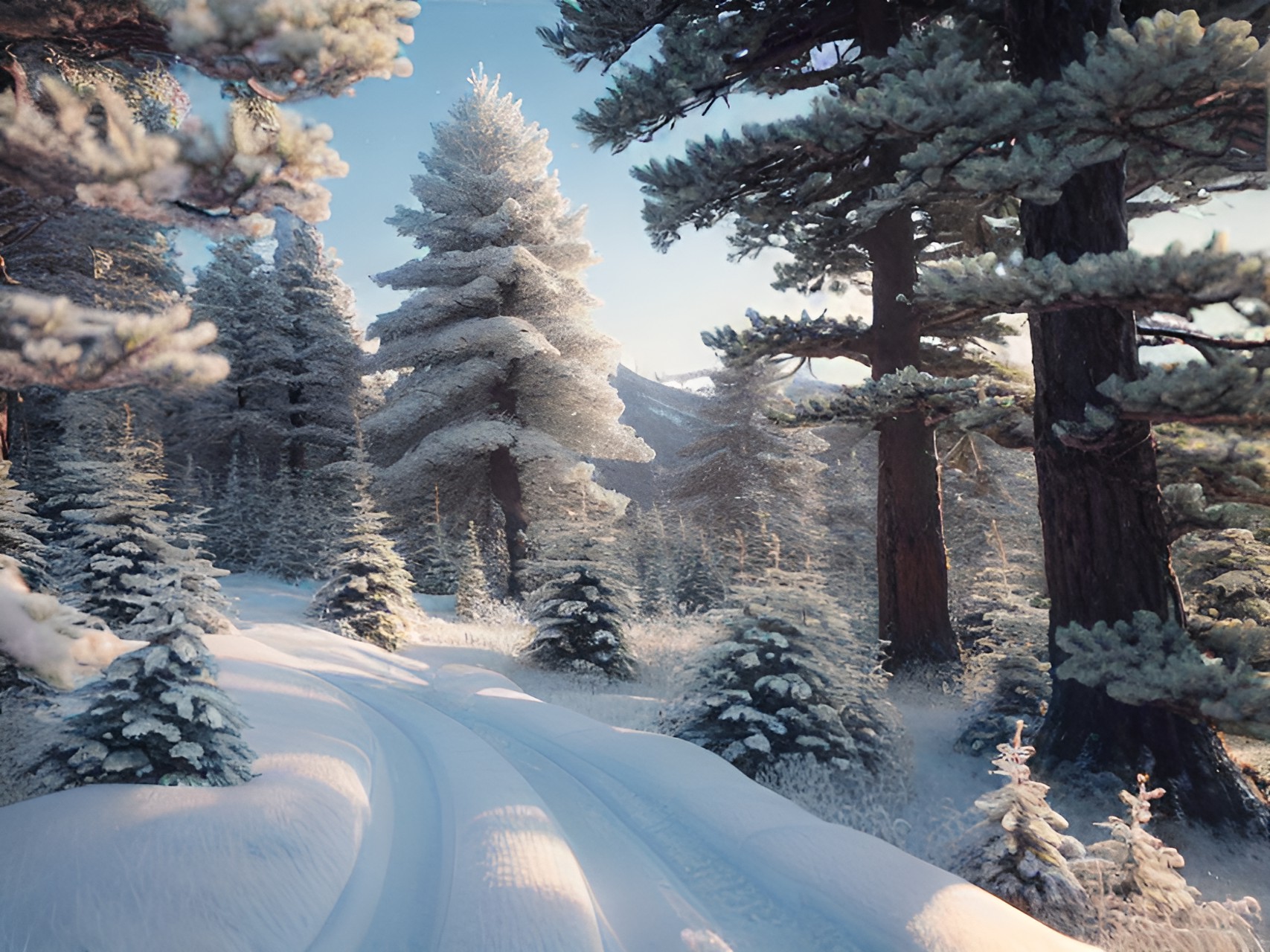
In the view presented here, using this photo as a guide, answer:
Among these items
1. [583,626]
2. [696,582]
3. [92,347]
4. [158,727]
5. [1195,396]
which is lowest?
[158,727]

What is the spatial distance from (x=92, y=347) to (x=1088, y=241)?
6.64 m

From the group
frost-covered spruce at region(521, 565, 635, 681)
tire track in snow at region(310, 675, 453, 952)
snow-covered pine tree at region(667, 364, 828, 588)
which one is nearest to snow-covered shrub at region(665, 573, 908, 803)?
tire track in snow at region(310, 675, 453, 952)

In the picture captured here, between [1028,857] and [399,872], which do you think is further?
[1028,857]

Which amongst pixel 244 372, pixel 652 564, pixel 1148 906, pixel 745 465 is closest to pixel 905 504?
pixel 1148 906

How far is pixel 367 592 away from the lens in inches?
435

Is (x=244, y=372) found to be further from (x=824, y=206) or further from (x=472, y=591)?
(x=824, y=206)

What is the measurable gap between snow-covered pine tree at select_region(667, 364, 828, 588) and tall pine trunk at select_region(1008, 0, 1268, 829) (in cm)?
1751

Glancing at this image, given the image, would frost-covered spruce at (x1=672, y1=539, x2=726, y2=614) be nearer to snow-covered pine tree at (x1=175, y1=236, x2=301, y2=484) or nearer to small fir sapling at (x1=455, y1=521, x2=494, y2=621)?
small fir sapling at (x1=455, y1=521, x2=494, y2=621)

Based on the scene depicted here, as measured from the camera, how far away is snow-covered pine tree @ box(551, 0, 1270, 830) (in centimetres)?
402

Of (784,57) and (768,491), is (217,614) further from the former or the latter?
(768,491)

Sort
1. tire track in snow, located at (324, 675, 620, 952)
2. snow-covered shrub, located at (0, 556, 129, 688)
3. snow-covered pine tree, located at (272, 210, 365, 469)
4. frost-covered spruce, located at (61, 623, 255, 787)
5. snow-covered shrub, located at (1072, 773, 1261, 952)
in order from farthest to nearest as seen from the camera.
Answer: snow-covered pine tree, located at (272, 210, 365, 469)
frost-covered spruce, located at (61, 623, 255, 787)
snow-covered shrub, located at (1072, 773, 1261, 952)
tire track in snow, located at (324, 675, 620, 952)
snow-covered shrub, located at (0, 556, 129, 688)

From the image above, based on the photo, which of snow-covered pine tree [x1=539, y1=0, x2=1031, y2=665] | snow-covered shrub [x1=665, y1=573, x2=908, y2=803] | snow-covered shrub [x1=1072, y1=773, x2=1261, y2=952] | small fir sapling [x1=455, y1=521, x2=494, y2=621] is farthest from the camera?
small fir sapling [x1=455, y1=521, x2=494, y2=621]

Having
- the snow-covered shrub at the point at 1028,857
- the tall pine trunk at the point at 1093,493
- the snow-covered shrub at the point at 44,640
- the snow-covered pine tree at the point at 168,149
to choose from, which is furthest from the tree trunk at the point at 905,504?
the snow-covered shrub at the point at 44,640

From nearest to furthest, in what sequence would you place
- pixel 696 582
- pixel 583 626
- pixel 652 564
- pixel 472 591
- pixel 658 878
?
1. pixel 658 878
2. pixel 583 626
3. pixel 472 591
4. pixel 696 582
5. pixel 652 564
